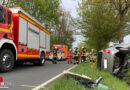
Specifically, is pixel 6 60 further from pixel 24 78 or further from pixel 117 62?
pixel 117 62

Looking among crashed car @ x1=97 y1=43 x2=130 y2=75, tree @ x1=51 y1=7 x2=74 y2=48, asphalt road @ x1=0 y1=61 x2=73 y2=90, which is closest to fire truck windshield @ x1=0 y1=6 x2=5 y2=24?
asphalt road @ x1=0 y1=61 x2=73 y2=90

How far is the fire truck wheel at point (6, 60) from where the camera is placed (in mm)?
Result: 6545

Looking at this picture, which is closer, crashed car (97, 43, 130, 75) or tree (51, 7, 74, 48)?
crashed car (97, 43, 130, 75)

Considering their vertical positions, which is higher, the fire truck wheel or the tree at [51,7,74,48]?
the tree at [51,7,74,48]

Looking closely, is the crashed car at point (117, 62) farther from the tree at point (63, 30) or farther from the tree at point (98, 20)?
the tree at point (63, 30)

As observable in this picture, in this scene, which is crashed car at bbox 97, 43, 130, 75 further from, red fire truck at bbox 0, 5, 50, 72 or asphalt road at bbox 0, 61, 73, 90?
red fire truck at bbox 0, 5, 50, 72

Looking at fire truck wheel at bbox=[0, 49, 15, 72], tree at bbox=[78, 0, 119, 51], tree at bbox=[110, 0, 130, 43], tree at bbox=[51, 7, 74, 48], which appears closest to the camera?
fire truck wheel at bbox=[0, 49, 15, 72]

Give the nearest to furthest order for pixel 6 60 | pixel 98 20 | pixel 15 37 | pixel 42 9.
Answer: pixel 6 60, pixel 15 37, pixel 98 20, pixel 42 9

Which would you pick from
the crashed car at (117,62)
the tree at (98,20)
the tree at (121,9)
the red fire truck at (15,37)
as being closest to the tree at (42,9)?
the tree at (98,20)

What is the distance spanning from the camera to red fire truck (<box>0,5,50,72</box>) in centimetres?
668

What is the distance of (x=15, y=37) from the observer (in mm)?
7629

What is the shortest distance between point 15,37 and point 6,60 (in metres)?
1.34

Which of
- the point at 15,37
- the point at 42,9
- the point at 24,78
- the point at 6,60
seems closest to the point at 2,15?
the point at 15,37

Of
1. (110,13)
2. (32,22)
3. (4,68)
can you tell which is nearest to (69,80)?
(4,68)
